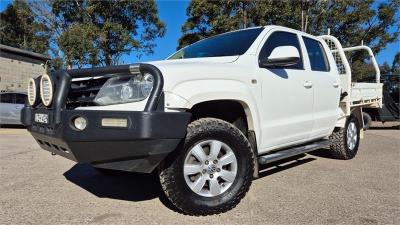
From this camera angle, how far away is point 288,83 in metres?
4.58

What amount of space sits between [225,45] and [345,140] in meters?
2.90

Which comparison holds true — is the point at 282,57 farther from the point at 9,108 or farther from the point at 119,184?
the point at 9,108

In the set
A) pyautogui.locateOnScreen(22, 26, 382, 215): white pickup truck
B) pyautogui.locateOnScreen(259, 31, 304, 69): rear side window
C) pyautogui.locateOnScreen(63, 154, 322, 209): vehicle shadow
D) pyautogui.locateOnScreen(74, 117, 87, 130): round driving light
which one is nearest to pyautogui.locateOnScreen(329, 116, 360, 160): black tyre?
pyautogui.locateOnScreen(63, 154, 322, 209): vehicle shadow

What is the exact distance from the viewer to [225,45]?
Result: 184 inches

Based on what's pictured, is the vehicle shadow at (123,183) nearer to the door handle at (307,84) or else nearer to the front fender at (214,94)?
the front fender at (214,94)

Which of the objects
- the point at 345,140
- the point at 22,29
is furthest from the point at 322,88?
the point at 22,29

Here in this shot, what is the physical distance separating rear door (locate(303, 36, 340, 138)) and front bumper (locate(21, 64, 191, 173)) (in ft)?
8.36

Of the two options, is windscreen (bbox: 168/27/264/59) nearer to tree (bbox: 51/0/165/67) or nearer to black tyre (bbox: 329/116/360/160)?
black tyre (bbox: 329/116/360/160)

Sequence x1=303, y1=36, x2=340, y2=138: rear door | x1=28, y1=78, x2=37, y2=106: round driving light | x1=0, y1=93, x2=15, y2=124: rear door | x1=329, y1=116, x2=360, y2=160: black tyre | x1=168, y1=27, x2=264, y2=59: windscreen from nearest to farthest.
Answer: x1=28, y1=78, x2=37, y2=106: round driving light, x1=168, y1=27, x2=264, y2=59: windscreen, x1=303, y1=36, x2=340, y2=138: rear door, x1=329, y1=116, x2=360, y2=160: black tyre, x1=0, y1=93, x2=15, y2=124: rear door

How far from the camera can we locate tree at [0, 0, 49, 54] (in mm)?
27469

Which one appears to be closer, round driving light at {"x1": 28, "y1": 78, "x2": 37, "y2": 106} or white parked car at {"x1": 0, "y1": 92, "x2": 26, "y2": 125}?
round driving light at {"x1": 28, "y1": 78, "x2": 37, "y2": 106}

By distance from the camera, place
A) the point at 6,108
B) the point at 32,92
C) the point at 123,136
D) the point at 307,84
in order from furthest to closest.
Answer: the point at 6,108 < the point at 307,84 < the point at 32,92 < the point at 123,136

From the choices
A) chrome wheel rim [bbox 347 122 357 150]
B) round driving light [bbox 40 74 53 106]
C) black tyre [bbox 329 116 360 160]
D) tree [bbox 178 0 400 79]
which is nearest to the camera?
round driving light [bbox 40 74 53 106]

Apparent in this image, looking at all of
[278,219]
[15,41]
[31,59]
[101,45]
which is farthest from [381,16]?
[15,41]
